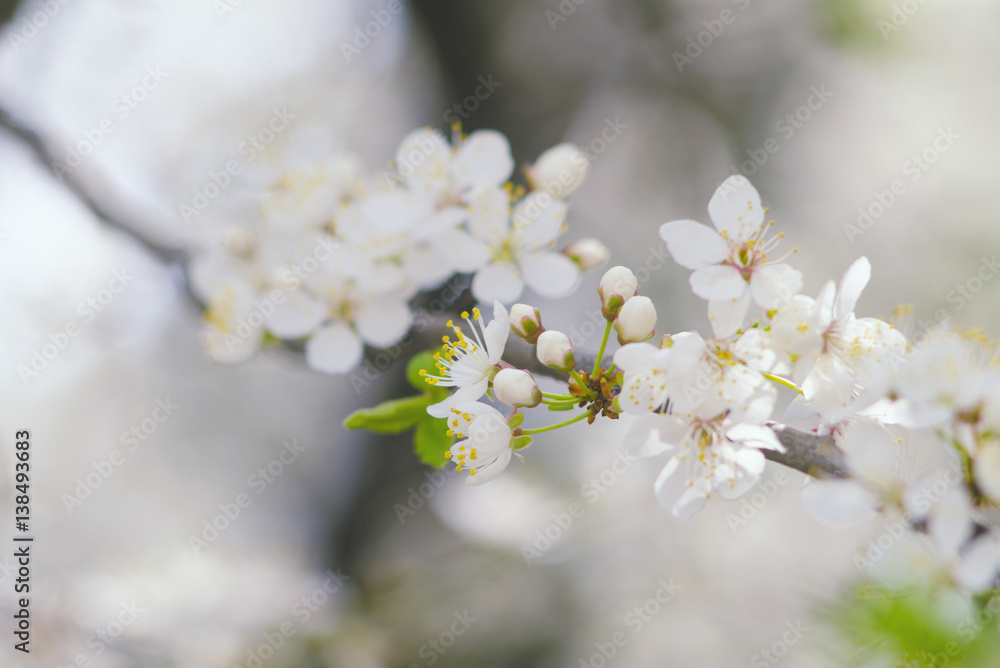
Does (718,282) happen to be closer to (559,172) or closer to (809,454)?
(809,454)

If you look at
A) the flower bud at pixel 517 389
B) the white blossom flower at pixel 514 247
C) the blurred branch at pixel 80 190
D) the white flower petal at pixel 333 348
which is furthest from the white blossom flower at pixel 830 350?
the blurred branch at pixel 80 190

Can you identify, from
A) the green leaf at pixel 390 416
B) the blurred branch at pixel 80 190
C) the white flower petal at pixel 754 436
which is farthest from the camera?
the blurred branch at pixel 80 190

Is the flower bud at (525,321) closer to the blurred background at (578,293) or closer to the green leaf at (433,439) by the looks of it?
the green leaf at (433,439)

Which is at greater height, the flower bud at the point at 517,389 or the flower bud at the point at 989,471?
the flower bud at the point at 989,471

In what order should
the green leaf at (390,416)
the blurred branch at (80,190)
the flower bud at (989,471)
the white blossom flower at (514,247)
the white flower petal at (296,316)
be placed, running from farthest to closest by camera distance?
the blurred branch at (80,190) → the white flower petal at (296,316) → the white blossom flower at (514,247) → the green leaf at (390,416) → the flower bud at (989,471)

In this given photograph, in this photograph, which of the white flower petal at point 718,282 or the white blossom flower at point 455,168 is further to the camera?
the white blossom flower at point 455,168

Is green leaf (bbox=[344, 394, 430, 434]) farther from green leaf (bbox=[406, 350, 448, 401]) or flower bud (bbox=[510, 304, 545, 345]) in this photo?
flower bud (bbox=[510, 304, 545, 345])

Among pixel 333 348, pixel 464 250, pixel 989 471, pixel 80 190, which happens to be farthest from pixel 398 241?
pixel 80 190
